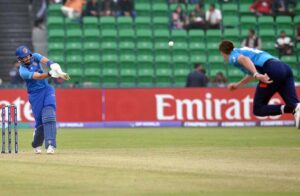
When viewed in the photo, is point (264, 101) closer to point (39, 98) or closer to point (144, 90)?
point (39, 98)

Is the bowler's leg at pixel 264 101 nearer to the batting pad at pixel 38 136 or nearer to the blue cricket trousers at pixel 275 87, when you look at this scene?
the blue cricket trousers at pixel 275 87

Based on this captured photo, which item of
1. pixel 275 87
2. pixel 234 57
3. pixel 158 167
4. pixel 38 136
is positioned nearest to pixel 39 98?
pixel 38 136

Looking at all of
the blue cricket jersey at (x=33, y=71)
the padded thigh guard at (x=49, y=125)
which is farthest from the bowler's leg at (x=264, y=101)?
the blue cricket jersey at (x=33, y=71)

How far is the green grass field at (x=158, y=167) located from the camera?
11258 millimetres

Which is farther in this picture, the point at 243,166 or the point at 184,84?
the point at 184,84

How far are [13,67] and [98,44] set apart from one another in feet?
9.02

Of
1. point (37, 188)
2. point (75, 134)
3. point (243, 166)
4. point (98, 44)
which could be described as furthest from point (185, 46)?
point (37, 188)

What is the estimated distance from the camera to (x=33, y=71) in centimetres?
1669

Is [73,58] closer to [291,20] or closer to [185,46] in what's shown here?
[185,46]

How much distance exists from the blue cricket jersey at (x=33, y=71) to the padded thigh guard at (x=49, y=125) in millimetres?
402

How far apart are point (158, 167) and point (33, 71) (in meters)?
3.82

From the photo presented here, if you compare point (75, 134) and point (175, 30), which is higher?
point (175, 30)

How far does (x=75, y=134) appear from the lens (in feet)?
79.4

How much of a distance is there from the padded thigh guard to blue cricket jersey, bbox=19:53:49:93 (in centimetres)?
40
